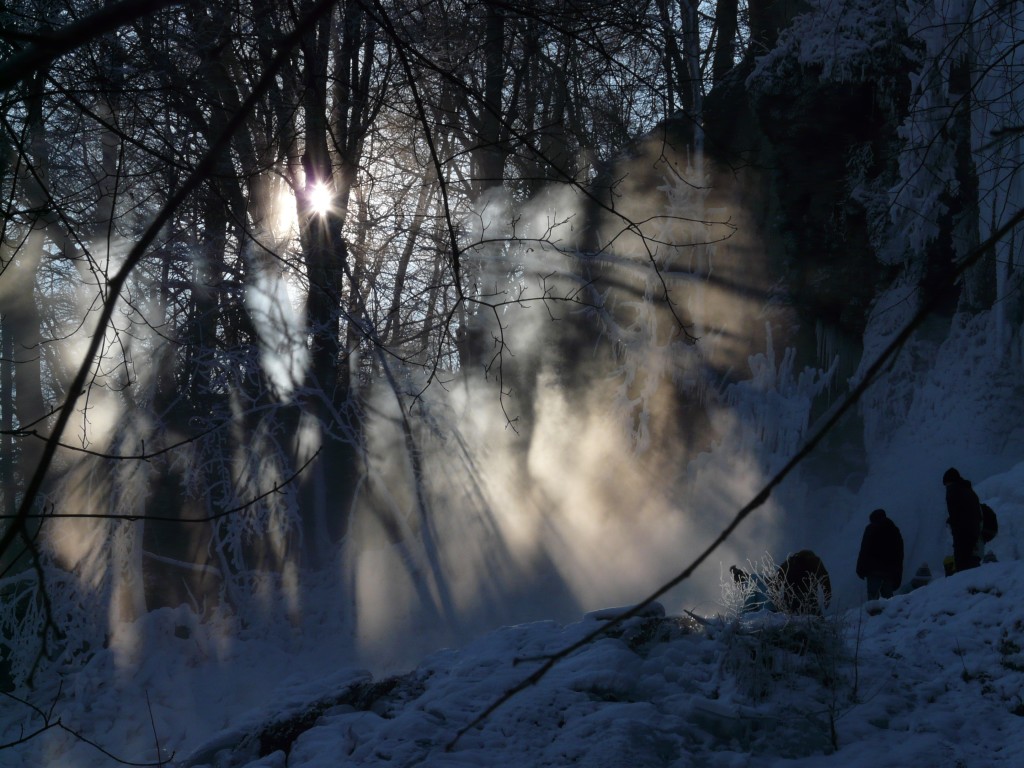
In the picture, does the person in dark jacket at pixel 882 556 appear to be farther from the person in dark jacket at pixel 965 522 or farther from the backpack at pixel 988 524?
the backpack at pixel 988 524

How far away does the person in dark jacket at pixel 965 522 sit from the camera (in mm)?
7477

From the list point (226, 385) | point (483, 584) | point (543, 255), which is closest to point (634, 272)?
point (543, 255)

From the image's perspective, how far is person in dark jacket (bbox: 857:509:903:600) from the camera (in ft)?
26.7

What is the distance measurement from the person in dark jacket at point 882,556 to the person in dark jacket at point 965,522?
25.9 inches

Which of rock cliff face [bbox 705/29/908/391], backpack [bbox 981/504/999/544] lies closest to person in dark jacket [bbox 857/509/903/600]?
backpack [bbox 981/504/999/544]

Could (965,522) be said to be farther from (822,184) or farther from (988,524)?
(822,184)

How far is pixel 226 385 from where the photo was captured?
497 inches

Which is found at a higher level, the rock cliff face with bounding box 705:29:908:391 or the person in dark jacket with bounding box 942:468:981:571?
the rock cliff face with bounding box 705:29:908:391

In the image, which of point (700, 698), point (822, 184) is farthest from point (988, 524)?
point (822, 184)

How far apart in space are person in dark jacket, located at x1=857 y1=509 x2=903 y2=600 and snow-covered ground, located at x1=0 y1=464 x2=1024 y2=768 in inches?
66.7

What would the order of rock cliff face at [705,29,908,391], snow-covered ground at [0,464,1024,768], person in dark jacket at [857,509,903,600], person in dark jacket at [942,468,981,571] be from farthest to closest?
rock cliff face at [705,29,908,391] → person in dark jacket at [857,509,903,600] → person in dark jacket at [942,468,981,571] → snow-covered ground at [0,464,1024,768]

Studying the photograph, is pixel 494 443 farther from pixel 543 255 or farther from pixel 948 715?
pixel 948 715

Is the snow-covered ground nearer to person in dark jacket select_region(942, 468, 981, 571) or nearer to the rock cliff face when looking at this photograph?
person in dark jacket select_region(942, 468, 981, 571)

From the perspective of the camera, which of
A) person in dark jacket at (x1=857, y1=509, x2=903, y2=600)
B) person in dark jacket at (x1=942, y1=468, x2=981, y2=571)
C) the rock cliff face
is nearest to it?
person in dark jacket at (x1=942, y1=468, x2=981, y2=571)
